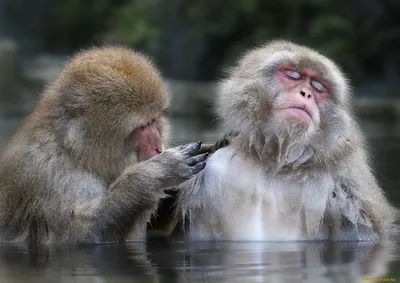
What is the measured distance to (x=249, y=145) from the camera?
5930 mm

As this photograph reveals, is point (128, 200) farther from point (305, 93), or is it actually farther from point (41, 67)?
point (41, 67)

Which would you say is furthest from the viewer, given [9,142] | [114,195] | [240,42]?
[240,42]

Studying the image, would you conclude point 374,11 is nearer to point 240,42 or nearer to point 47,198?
point 240,42

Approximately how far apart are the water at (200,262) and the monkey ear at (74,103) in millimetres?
872

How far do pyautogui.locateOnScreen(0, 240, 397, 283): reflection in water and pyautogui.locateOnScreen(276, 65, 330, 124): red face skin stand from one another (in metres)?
0.78

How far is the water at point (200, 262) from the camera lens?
14.2 ft

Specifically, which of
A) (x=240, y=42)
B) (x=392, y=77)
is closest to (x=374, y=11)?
(x=392, y=77)

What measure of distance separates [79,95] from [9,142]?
762 millimetres

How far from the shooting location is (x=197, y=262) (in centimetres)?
488

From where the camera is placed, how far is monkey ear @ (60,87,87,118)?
6.07 m

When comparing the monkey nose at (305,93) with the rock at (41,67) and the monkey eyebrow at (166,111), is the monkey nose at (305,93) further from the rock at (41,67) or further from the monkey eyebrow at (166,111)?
the rock at (41,67)

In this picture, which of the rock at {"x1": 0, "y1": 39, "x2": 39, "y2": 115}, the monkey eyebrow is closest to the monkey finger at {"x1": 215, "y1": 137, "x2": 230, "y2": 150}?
the monkey eyebrow

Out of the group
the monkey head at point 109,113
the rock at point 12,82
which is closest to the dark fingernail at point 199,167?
the monkey head at point 109,113

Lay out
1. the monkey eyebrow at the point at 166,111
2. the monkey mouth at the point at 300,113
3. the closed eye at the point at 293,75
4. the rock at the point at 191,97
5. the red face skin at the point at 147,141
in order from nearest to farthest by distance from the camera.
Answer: the monkey mouth at the point at 300,113
the closed eye at the point at 293,75
the red face skin at the point at 147,141
the monkey eyebrow at the point at 166,111
the rock at the point at 191,97
